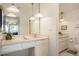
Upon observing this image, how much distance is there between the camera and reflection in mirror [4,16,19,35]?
68.6 inches

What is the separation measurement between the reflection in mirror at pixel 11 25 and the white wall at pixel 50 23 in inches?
17.5

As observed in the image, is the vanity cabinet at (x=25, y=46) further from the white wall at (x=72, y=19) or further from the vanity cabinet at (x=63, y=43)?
the white wall at (x=72, y=19)

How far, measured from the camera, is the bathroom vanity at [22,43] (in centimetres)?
169

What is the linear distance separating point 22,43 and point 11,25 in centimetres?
36

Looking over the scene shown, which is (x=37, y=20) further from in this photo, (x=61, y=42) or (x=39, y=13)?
(x=61, y=42)

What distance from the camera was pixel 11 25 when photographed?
1.76 meters

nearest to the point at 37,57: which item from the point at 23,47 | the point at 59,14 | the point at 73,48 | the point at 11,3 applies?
the point at 23,47

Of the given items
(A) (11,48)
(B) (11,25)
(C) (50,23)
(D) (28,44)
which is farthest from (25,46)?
(C) (50,23)

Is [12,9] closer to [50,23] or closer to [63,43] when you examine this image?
[50,23]

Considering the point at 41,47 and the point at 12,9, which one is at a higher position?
the point at 12,9

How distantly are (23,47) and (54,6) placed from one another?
902 mm

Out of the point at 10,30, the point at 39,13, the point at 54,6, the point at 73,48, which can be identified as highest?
the point at 54,6

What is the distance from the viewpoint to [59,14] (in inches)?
76.7

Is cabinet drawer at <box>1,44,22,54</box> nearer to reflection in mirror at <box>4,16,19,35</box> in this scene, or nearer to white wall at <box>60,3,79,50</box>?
reflection in mirror at <box>4,16,19,35</box>
